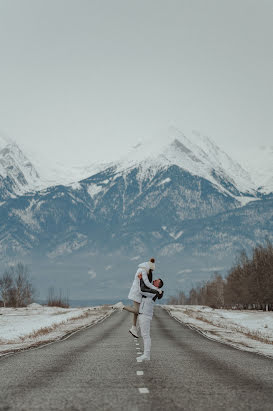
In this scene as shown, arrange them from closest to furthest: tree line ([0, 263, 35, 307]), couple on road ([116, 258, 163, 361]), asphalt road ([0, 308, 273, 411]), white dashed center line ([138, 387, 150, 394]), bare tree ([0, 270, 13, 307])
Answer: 1. asphalt road ([0, 308, 273, 411])
2. white dashed center line ([138, 387, 150, 394])
3. couple on road ([116, 258, 163, 361])
4. tree line ([0, 263, 35, 307])
5. bare tree ([0, 270, 13, 307])

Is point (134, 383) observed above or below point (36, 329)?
below

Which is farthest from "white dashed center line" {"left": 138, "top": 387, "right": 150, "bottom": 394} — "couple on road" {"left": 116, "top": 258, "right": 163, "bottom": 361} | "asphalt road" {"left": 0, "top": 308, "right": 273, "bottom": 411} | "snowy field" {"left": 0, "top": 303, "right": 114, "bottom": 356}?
"snowy field" {"left": 0, "top": 303, "right": 114, "bottom": 356}

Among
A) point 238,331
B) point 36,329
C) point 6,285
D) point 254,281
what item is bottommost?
point 36,329

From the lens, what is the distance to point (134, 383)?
12.6 meters

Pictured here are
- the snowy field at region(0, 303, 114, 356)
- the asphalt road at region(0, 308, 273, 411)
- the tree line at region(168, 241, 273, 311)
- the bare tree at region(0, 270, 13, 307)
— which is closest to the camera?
the asphalt road at region(0, 308, 273, 411)

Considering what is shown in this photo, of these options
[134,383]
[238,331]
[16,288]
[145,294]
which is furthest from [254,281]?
[134,383]

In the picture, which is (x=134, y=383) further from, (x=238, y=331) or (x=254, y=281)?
(x=254, y=281)

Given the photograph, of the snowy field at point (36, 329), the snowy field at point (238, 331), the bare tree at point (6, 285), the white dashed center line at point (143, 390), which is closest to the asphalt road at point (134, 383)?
the white dashed center line at point (143, 390)

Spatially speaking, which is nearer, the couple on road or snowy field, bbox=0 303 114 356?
the couple on road

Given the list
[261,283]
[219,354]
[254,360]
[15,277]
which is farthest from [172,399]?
[15,277]

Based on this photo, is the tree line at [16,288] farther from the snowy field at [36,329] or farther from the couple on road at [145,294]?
the couple on road at [145,294]

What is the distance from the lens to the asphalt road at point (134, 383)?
33.0ft

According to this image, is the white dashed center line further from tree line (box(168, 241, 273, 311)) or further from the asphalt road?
tree line (box(168, 241, 273, 311))

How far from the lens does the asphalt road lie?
33.0ft
